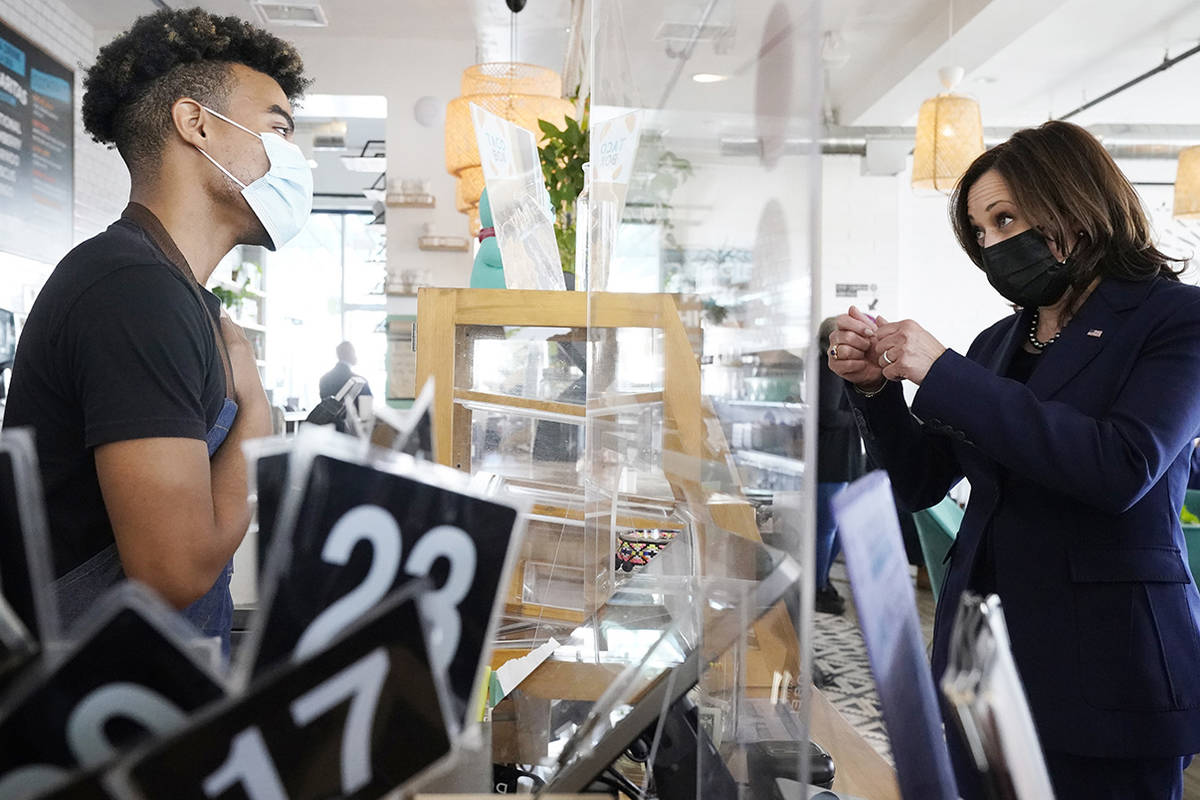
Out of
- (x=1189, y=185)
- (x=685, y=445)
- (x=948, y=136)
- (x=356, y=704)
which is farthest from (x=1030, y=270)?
(x=1189, y=185)

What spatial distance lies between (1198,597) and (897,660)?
95cm

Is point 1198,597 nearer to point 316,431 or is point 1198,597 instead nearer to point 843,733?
point 843,733

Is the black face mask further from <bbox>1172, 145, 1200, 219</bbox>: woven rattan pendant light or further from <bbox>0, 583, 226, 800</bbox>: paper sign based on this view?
<bbox>1172, 145, 1200, 219</bbox>: woven rattan pendant light

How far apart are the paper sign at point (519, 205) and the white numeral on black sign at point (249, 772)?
1391 mm

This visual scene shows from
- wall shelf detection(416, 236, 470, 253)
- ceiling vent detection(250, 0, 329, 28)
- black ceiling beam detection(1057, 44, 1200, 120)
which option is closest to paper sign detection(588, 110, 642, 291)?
ceiling vent detection(250, 0, 329, 28)

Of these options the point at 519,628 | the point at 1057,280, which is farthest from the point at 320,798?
the point at 1057,280

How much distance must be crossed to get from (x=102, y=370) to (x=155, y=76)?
1.62ft

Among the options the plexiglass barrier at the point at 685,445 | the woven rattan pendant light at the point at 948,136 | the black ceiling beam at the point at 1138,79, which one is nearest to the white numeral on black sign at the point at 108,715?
the plexiglass barrier at the point at 685,445

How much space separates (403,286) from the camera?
265 inches

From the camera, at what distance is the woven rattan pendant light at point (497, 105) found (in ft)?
11.3

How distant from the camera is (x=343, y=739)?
41 centimetres

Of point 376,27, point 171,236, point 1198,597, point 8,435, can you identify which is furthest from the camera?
point 376,27

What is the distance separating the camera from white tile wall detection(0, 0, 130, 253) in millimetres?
5516

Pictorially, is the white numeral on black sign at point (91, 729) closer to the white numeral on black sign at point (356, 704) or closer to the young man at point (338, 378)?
the white numeral on black sign at point (356, 704)
